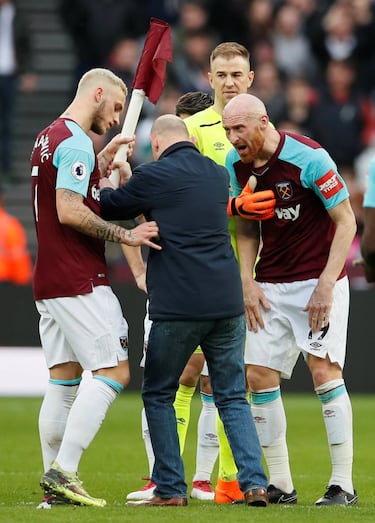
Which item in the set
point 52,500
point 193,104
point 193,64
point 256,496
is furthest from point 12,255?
Answer: point 256,496

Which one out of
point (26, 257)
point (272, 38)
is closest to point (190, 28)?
point (272, 38)

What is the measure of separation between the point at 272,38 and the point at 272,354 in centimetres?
1206

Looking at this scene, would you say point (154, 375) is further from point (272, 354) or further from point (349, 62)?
point (349, 62)

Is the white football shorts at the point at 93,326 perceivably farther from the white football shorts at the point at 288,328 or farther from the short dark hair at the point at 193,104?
the short dark hair at the point at 193,104

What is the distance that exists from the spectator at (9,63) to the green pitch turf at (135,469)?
15.9 ft

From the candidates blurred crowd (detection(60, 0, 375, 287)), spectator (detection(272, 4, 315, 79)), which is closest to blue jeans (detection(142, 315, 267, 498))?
blurred crowd (detection(60, 0, 375, 287))

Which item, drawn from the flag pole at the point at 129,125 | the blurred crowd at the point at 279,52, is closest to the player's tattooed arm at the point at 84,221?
the flag pole at the point at 129,125

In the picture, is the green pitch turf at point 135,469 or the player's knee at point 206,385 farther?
the player's knee at point 206,385

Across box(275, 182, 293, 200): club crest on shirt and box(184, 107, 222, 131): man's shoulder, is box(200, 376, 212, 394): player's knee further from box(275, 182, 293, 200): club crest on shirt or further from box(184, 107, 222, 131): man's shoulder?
box(184, 107, 222, 131): man's shoulder

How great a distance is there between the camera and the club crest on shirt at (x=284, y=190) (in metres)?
8.30

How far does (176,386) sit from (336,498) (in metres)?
1.24

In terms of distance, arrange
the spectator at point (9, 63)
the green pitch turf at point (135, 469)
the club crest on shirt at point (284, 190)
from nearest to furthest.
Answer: the green pitch turf at point (135, 469) → the club crest on shirt at point (284, 190) → the spectator at point (9, 63)

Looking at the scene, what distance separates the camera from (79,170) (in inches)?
311

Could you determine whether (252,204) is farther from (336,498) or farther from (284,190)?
(336,498)
